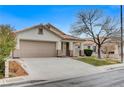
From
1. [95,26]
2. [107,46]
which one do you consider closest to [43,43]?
[95,26]

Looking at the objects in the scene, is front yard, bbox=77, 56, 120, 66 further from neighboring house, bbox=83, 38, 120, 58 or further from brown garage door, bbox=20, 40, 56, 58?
brown garage door, bbox=20, 40, 56, 58

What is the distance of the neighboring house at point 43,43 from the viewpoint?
Result: 15484 millimetres

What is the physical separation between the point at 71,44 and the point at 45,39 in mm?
3652

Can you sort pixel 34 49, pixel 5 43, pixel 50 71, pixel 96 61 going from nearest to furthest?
pixel 5 43 < pixel 50 71 < pixel 96 61 < pixel 34 49

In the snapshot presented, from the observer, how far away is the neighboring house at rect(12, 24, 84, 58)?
1548 centimetres

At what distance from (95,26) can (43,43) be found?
4.44 metres

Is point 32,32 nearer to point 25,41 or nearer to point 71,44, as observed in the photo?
point 25,41

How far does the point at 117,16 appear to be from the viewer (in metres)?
14.7

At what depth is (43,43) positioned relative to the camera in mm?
16781

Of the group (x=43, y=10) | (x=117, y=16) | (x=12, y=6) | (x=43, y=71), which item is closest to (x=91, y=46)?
(x=117, y=16)

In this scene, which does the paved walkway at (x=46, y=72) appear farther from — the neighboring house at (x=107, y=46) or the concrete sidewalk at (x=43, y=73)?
the neighboring house at (x=107, y=46)

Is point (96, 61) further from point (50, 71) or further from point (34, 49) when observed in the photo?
point (50, 71)

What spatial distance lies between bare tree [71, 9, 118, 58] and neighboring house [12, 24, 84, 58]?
243cm


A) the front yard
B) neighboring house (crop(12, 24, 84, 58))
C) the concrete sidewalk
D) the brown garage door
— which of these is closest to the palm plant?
the concrete sidewalk
